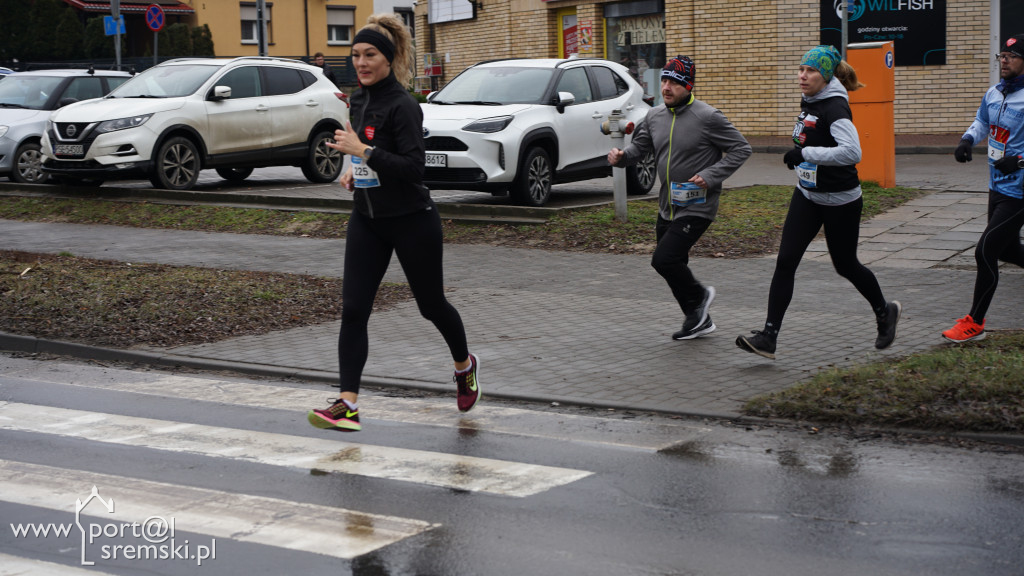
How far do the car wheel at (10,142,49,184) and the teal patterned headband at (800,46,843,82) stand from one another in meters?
14.2

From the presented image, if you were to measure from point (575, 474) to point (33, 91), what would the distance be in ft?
54.0

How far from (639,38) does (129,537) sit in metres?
24.3

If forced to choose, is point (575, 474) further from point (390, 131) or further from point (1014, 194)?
point (1014, 194)

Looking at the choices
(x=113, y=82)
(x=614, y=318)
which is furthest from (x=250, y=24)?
(x=614, y=318)

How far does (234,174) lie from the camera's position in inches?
771

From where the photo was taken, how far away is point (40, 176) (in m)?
19.1

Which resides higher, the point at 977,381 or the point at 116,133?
the point at 116,133

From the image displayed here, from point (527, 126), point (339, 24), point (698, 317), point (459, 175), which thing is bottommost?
point (698, 317)

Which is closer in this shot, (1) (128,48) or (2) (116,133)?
(2) (116,133)

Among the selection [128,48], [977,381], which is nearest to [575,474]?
[977,381]

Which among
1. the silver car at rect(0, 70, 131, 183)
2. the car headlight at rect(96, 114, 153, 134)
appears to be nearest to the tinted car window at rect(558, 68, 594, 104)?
the car headlight at rect(96, 114, 153, 134)

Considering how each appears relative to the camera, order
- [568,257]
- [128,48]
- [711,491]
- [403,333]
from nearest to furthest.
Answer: [711,491] < [403,333] < [568,257] < [128,48]

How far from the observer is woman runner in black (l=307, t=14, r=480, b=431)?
233 inches

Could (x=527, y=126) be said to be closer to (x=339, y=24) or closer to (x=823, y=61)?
(x=823, y=61)
